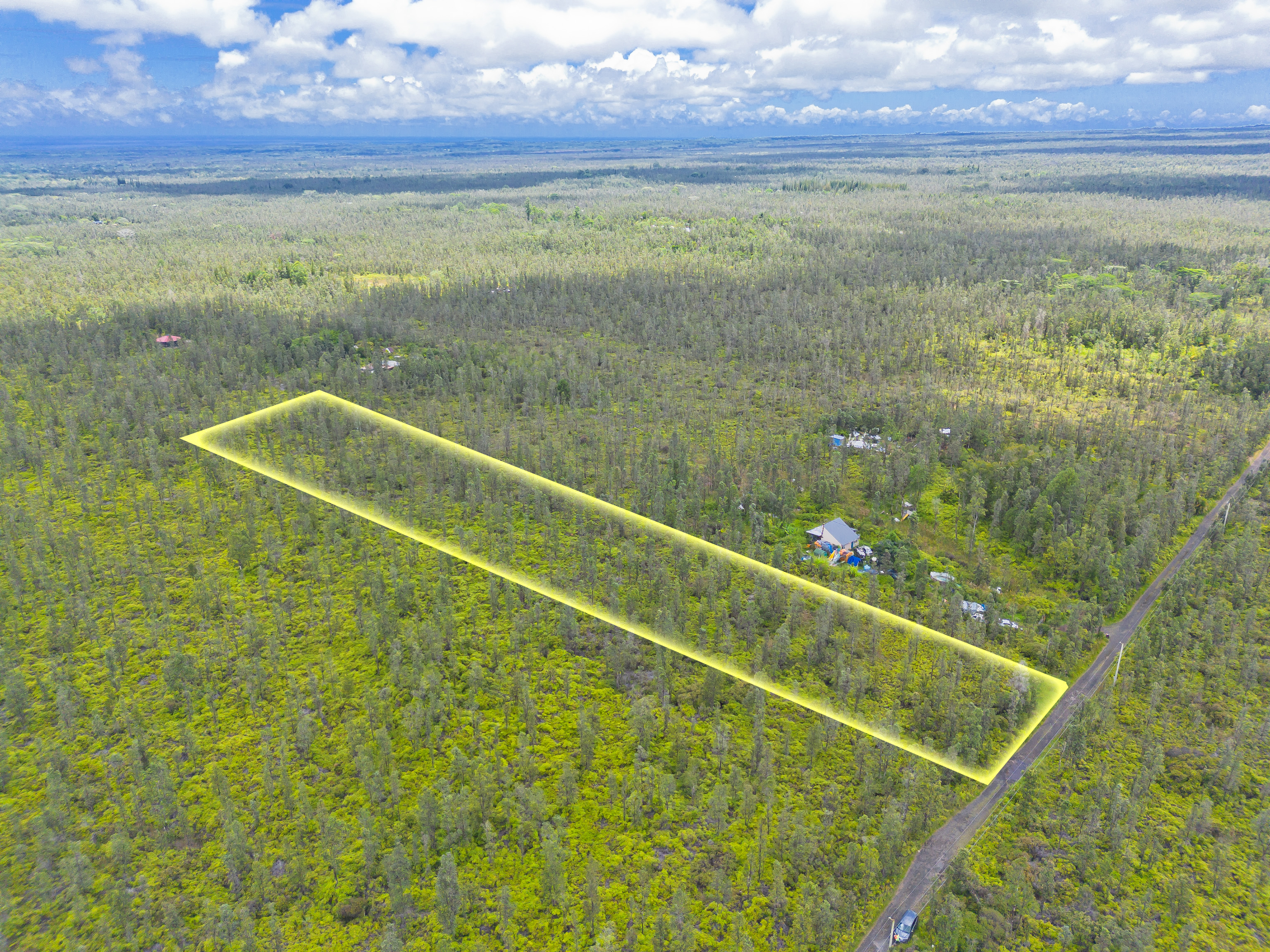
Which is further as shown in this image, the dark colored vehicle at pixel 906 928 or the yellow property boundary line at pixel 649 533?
the yellow property boundary line at pixel 649 533

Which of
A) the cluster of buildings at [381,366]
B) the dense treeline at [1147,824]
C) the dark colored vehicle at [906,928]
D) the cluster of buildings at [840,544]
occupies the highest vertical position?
the cluster of buildings at [381,366]

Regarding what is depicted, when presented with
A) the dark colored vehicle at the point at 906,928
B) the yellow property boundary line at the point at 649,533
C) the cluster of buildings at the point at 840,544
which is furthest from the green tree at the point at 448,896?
the cluster of buildings at the point at 840,544

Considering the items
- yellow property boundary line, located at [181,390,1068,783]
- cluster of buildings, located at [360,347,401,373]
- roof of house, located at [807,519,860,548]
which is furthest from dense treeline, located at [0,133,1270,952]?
roof of house, located at [807,519,860,548]

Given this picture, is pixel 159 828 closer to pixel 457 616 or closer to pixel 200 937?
pixel 200 937

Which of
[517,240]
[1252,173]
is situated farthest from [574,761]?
[1252,173]

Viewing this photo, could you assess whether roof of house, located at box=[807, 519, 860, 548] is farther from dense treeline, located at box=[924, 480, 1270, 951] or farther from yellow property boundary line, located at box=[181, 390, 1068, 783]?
dense treeline, located at box=[924, 480, 1270, 951]

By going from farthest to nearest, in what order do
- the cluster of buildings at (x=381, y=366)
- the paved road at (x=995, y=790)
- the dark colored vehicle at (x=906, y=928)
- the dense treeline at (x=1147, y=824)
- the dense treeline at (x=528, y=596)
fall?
the cluster of buildings at (x=381, y=366) < the dense treeline at (x=528, y=596) < the paved road at (x=995, y=790) < the dense treeline at (x=1147, y=824) < the dark colored vehicle at (x=906, y=928)

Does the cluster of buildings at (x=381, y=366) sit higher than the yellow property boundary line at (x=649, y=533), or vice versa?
the cluster of buildings at (x=381, y=366)

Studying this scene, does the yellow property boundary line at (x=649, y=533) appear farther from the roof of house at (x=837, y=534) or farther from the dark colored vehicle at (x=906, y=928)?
the dark colored vehicle at (x=906, y=928)
